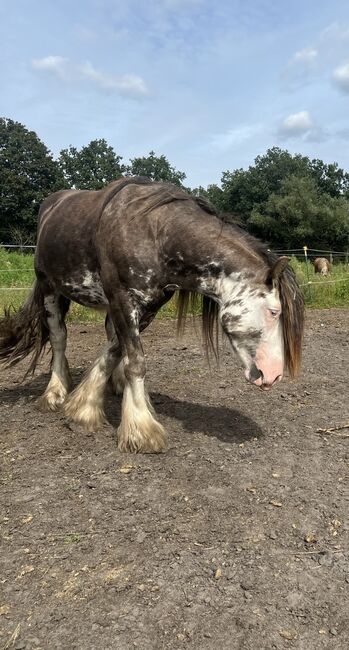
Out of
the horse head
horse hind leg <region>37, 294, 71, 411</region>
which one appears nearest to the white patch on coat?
horse hind leg <region>37, 294, 71, 411</region>

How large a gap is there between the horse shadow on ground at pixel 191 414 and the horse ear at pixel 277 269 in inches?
51.0

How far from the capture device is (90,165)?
67.8 metres

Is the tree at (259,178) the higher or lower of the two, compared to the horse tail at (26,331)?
higher

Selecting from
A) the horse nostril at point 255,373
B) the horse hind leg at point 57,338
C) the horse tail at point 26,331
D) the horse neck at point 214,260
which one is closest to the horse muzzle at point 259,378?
the horse nostril at point 255,373

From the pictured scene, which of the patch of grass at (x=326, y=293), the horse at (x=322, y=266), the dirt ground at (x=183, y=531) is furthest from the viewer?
the horse at (x=322, y=266)

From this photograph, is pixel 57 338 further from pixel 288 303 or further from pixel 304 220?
pixel 304 220

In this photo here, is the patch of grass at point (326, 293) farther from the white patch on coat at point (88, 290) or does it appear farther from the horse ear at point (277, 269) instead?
the horse ear at point (277, 269)

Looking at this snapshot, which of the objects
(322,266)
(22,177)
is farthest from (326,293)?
(22,177)

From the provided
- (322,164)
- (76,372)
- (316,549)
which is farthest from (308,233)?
(316,549)

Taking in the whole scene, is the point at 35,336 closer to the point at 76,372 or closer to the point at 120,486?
the point at 76,372

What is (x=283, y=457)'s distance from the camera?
3689mm

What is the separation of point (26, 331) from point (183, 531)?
10.0 ft

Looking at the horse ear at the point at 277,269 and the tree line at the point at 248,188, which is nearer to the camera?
the horse ear at the point at 277,269

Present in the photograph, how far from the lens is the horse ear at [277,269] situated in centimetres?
337
